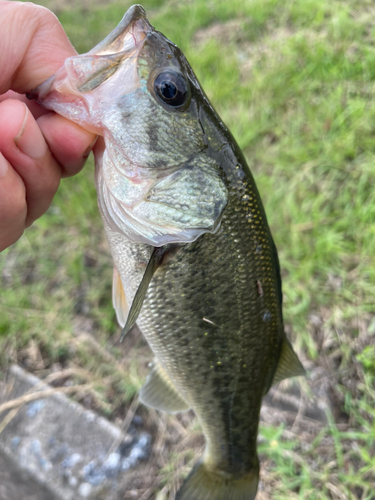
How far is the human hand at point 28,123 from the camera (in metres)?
1.00

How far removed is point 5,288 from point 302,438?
2.52 m

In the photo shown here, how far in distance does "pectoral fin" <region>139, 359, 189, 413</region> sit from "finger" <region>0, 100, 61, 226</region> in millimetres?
939

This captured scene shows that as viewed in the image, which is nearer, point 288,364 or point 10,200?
point 10,200

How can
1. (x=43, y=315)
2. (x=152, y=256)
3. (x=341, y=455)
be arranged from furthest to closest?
(x=43, y=315)
(x=341, y=455)
(x=152, y=256)

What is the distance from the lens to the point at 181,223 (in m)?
1.06

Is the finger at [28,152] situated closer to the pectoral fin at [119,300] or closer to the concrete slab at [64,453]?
the pectoral fin at [119,300]

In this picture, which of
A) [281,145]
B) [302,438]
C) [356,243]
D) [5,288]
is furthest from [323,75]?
[5,288]

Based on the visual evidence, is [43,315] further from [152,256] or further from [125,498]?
[152,256]

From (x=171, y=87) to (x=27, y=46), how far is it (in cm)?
50

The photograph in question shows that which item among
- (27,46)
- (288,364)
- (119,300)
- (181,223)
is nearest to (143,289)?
(181,223)

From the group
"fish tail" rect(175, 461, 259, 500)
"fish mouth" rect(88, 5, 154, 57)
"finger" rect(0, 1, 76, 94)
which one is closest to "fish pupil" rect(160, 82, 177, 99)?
"fish mouth" rect(88, 5, 154, 57)

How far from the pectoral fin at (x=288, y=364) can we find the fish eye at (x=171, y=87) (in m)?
1.05

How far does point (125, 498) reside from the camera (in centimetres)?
189

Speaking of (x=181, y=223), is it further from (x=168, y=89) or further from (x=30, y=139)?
(x=30, y=139)
